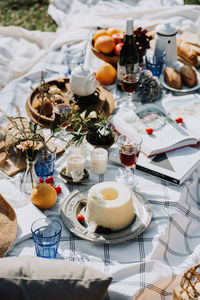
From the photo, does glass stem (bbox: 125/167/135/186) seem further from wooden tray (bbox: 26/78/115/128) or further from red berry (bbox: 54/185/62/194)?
wooden tray (bbox: 26/78/115/128)

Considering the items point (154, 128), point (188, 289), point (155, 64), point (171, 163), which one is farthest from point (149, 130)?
point (188, 289)

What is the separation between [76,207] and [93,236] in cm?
17

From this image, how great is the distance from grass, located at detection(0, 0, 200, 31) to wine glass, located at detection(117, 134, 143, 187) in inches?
115

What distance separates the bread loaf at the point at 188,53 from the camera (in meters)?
2.62

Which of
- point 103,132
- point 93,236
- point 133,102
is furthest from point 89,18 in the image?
point 93,236

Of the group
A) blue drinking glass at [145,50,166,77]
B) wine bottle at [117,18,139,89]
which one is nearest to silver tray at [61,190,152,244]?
wine bottle at [117,18,139,89]

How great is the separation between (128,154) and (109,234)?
35 cm

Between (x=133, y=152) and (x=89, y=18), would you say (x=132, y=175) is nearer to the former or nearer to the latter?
(x=133, y=152)

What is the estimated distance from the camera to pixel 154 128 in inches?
81.1

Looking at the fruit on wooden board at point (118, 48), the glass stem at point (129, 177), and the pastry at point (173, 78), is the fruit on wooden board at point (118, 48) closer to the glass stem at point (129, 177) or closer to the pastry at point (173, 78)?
the pastry at point (173, 78)

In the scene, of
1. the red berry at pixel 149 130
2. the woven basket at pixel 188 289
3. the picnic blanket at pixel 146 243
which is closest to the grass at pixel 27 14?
the picnic blanket at pixel 146 243

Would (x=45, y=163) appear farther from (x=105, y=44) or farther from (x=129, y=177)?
(x=105, y=44)

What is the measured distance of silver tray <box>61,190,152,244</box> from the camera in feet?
4.88

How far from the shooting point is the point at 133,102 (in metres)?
2.32
